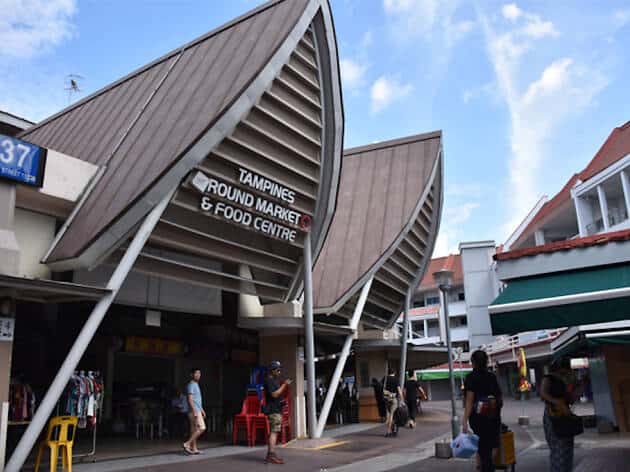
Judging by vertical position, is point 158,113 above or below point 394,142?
below

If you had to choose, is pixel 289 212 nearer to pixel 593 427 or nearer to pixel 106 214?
pixel 106 214

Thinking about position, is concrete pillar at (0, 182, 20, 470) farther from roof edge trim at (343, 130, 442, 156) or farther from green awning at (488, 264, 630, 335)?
roof edge trim at (343, 130, 442, 156)

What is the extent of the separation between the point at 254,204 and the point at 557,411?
8.00 meters

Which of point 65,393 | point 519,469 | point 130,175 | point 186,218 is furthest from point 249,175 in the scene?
point 519,469

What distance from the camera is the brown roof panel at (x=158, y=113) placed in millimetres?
10445

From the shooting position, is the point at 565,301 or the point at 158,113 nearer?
the point at 565,301

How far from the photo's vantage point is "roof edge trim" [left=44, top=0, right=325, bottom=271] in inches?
393

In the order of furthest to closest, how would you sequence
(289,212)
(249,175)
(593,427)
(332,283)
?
(332,283)
(593,427)
(289,212)
(249,175)

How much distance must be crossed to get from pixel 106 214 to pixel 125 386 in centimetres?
966

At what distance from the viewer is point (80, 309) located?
1552 cm

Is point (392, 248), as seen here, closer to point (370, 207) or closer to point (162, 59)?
point (370, 207)

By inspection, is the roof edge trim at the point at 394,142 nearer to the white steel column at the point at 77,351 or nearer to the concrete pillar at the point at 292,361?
the concrete pillar at the point at 292,361

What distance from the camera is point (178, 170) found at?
10.6 metres

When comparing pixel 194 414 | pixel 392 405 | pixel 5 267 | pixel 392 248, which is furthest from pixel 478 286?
pixel 5 267
